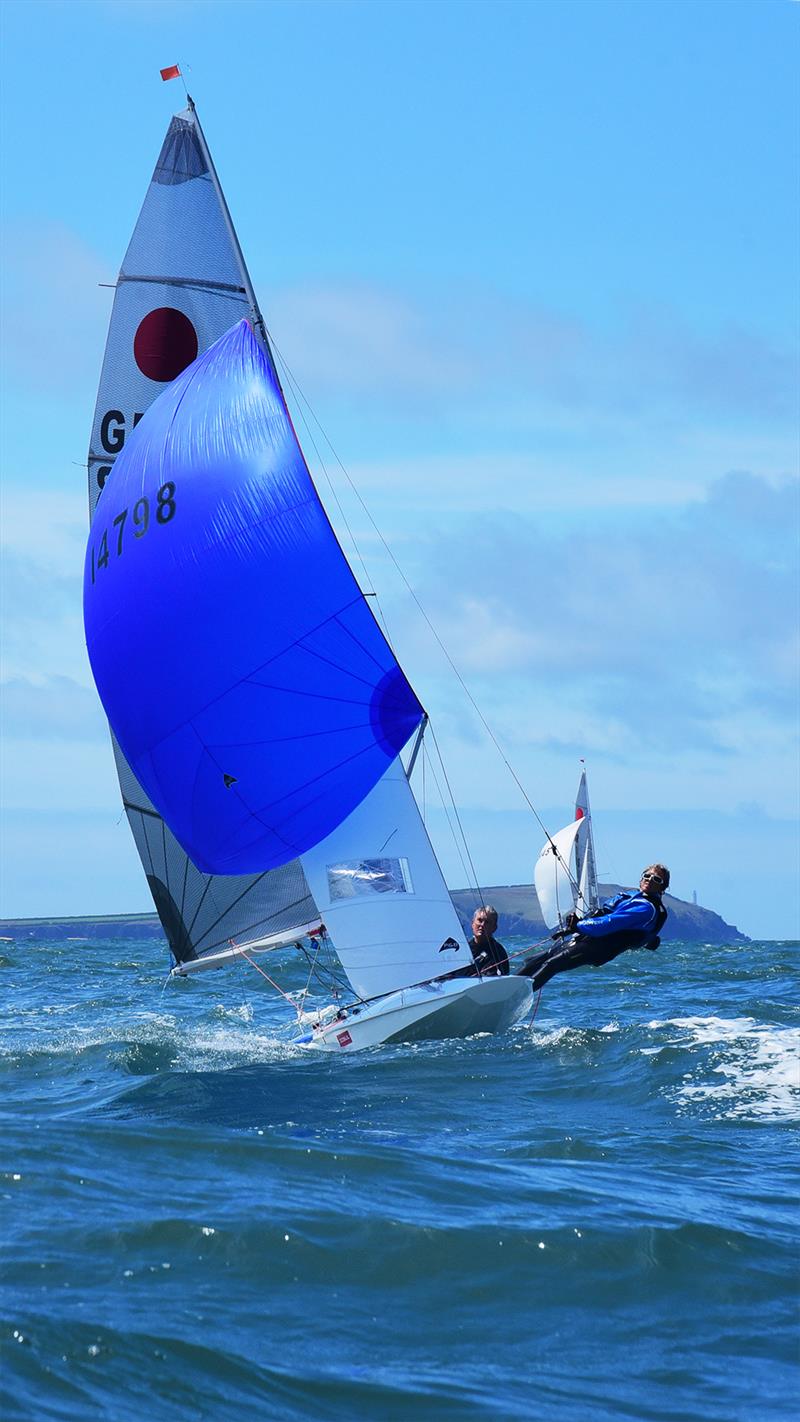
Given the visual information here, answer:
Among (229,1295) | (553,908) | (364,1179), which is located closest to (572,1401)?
(229,1295)

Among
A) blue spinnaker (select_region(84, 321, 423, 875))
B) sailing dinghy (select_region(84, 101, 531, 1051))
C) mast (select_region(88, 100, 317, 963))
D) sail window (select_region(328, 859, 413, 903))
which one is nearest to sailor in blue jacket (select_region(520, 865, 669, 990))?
sailing dinghy (select_region(84, 101, 531, 1051))

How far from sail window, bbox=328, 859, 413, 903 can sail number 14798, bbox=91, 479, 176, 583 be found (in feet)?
11.3

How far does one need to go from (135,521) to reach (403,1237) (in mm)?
7934

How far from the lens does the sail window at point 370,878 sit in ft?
42.7

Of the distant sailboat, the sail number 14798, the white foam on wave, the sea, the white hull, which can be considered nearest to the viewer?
the sea

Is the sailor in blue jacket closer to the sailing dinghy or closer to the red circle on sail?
the sailing dinghy

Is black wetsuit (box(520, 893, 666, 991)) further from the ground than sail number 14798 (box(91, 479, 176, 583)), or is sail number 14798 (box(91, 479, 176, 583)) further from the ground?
sail number 14798 (box(91, 479, 176, 583))

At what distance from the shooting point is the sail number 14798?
13.1m

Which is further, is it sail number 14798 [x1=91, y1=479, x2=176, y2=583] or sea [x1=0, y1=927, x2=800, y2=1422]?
sail number 14798 [x1=91, y1=479, x2=176, y2=583]

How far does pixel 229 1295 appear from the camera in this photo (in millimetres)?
6301

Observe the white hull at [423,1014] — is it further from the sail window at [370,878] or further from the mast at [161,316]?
the mast at [161,316]

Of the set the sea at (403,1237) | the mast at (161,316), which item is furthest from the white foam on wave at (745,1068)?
the mast at (161,316)

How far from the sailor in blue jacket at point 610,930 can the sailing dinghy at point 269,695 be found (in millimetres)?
435

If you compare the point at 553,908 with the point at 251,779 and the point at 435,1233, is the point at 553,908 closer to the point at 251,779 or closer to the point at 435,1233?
the point at 251,779
